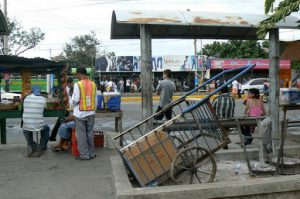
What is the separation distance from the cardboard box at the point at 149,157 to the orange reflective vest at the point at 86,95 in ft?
9.03

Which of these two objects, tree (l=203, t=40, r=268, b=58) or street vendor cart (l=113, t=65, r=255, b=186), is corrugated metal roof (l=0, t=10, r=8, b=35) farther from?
tree (l=203, t=40, r=268, b=58)

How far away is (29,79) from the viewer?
984 cm

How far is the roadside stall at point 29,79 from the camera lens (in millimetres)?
9344

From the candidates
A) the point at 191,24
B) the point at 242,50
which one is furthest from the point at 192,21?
the point at 242,50

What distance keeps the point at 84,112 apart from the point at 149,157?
2.86 m

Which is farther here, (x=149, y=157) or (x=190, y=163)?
(x=190, y=163)

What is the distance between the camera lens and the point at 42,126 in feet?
29.0

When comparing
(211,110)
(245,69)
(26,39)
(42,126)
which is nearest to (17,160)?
(42,126)

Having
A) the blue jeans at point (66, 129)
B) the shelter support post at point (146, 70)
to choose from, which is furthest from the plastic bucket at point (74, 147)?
the shelter support post at point (146, 70)

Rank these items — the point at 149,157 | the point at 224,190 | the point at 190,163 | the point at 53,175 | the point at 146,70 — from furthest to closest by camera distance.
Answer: the point at 146,70 → the point at 53,175 → the point at 190,163 → the point at 149,157 → the point at 224,190

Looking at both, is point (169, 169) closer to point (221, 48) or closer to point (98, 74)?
point (98, 74)

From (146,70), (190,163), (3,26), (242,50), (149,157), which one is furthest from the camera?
(242,50)

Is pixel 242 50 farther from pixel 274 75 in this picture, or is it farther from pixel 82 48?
pixel 274 75

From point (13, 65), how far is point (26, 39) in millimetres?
38710
